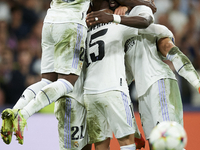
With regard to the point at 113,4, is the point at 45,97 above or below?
below

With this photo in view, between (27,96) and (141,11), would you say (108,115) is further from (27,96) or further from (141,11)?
(141,11)

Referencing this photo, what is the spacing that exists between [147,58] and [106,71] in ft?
1.40

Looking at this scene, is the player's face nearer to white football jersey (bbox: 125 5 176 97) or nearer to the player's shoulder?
the player's shoulder

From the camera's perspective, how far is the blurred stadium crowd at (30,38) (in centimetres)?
557

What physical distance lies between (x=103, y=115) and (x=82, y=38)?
71 cm

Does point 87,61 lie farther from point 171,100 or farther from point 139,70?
point 171,100

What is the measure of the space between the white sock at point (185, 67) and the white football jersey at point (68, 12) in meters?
0.82

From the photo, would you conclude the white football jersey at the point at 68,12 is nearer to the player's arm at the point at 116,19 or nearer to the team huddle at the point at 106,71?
the team huddle at the point at 106,71

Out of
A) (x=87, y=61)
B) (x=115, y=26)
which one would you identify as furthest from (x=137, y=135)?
(x=115, y=26)

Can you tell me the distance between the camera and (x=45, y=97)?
2408 mm

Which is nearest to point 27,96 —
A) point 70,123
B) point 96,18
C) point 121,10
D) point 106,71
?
point 70,123

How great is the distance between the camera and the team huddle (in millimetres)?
2627

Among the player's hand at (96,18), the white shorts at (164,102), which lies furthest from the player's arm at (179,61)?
the player's hand at (96,18)

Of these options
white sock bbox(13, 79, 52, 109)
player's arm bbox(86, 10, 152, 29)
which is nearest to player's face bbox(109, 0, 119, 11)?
player's arm bbox(86, 10, 152, 29)
